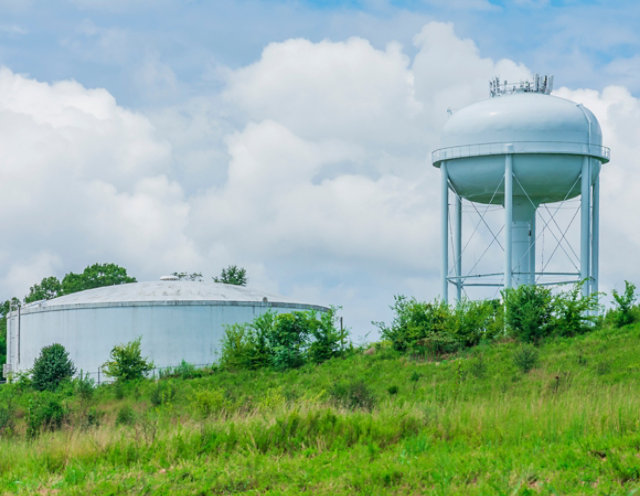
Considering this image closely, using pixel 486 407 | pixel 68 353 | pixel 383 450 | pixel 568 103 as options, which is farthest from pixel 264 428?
pixel 68 353

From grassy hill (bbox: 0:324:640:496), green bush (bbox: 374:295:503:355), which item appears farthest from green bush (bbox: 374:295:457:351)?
grassy hill (bbox: 0:324:640:496)

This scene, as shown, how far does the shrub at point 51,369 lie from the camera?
36562mm

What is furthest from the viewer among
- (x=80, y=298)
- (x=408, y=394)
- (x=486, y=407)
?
(x=80, y=298)

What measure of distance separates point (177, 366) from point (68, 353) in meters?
5.02

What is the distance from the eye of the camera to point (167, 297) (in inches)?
1572

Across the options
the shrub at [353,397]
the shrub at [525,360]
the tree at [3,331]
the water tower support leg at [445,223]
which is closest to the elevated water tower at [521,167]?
the water tower support leg at [445,223]

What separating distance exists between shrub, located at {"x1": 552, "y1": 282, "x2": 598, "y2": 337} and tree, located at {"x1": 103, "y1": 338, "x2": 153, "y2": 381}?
1673 centimetres

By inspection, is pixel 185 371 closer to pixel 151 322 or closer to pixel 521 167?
pixel 151 322

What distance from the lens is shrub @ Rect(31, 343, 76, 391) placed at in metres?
36.6

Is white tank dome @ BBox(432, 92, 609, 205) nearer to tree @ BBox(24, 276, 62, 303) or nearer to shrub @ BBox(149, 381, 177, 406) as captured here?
shrub @ BBox(149, 381, 177, 406)

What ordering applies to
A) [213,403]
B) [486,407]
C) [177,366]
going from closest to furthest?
[486,407] < [213,403] < [177,366]

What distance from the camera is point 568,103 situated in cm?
3419

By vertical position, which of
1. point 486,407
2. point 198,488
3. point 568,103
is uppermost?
point 568,103

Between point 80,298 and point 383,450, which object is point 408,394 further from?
point 80,298
